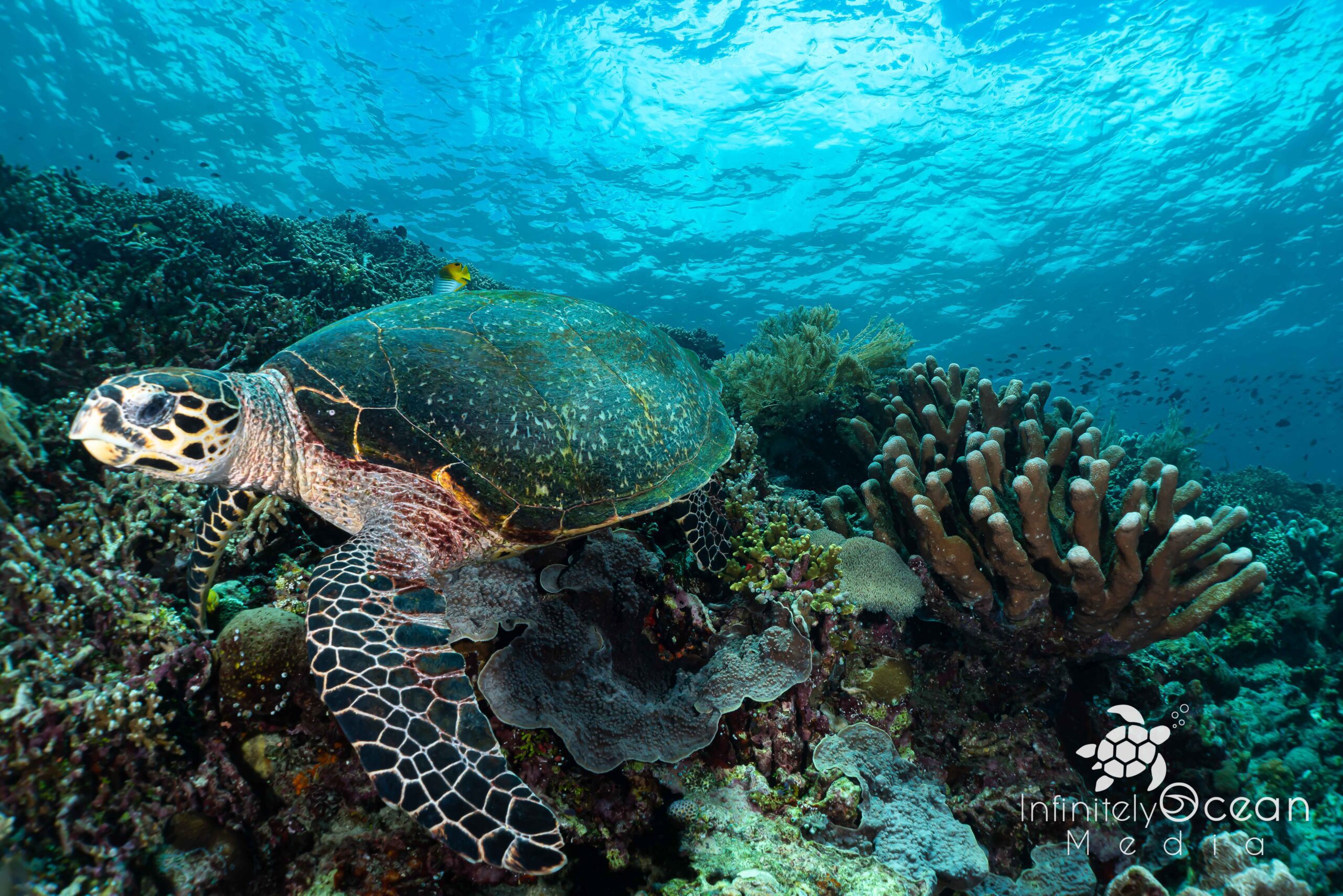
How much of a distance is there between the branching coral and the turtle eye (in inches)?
190

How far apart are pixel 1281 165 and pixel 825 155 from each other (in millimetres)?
20766

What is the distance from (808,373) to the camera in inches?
227

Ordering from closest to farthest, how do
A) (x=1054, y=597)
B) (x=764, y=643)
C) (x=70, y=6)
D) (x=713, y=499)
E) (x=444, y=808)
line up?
(x=444, y=808) < (x=764, y=643) < (x=1054, y=597) < (x=713, y=499) < (x=70, y=6)

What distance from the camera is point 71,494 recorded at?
2.96 m

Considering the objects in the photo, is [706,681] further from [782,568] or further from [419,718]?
[419,718]

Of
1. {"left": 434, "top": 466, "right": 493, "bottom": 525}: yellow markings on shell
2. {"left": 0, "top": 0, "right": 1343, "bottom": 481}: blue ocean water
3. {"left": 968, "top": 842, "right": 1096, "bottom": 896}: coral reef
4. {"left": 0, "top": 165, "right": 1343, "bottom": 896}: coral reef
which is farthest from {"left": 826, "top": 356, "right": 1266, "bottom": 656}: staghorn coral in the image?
{"left": 0, "top": 0, "right": 1343, "bottom": 481}: blue ocean water

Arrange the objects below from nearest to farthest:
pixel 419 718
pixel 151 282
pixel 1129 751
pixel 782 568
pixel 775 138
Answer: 1. pixel 419 718
2. pixel 782 568
3. pixel 1129 751
4. pixel 151 282
5. pixel 775 138

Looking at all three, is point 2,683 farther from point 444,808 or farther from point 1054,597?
point 1054,597

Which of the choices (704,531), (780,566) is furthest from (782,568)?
(704,531)

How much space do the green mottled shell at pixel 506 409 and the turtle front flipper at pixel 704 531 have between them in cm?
28

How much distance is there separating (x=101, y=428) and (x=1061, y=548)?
5.56 meters

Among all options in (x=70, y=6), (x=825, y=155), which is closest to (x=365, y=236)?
(x=825, y=155)

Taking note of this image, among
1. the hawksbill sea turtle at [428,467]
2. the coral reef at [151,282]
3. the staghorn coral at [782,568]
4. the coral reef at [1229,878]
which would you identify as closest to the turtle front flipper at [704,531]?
the hawksbill sea turtle at [428,467]

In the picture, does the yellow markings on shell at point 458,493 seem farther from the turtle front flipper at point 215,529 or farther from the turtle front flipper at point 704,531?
the turtle front flipper at point 704,531
